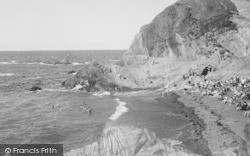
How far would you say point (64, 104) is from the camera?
59438mm

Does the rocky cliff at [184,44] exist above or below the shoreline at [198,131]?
above

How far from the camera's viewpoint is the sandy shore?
106 ft

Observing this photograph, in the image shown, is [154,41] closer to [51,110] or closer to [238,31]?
[238,31]

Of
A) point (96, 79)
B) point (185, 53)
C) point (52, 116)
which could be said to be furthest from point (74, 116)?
point (185, 53)

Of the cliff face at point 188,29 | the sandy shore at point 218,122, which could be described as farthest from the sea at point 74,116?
the cliff face at point 188,29

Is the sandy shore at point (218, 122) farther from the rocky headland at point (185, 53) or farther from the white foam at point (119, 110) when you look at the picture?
the white foam at point (119, 110)

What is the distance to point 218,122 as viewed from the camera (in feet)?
129

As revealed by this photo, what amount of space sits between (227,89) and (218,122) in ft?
45.4

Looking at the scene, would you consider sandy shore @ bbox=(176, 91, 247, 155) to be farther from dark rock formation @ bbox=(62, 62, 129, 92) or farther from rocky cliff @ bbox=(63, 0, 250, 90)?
dark rock formation @ bbox=(62, 62, 129, 92)

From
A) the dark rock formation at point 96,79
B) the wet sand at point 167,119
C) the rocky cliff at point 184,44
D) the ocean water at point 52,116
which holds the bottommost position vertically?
the ocean water at point 52,116

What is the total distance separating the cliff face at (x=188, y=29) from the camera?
67875mm

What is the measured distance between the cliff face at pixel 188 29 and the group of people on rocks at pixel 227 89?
9.51 metres

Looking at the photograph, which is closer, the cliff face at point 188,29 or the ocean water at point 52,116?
the ocean water at point 52,116

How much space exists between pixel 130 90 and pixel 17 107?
2536cm
